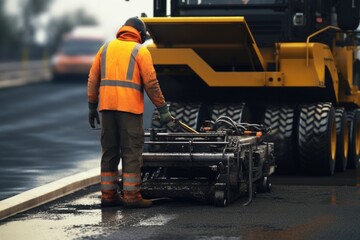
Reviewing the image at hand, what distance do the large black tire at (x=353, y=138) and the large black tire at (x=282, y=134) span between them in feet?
5.27

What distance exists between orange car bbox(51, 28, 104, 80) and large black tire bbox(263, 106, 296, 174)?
31.1 m

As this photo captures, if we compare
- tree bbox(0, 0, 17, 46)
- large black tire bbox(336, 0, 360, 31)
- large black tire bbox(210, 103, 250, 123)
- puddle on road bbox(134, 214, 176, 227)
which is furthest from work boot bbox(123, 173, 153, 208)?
tree bbox(0, 0, 17, 46)

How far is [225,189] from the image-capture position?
41.8 feet

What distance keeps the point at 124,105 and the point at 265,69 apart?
14.3ft

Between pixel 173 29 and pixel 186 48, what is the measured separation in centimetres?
53

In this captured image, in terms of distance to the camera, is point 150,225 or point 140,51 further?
point 140,51

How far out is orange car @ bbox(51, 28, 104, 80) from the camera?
47.7 meters

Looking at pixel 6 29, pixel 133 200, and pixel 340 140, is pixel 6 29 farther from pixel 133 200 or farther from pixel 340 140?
pixel 133 200

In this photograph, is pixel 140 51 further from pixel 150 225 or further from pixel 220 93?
pixel 220 93

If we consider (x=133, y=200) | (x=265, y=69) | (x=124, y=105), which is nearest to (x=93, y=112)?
(x=124, y=105)

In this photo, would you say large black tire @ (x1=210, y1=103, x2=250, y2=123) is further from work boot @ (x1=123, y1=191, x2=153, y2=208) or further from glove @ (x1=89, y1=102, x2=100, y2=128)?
work boot @ (x1=123, y1=191, x2=153, y2=208)

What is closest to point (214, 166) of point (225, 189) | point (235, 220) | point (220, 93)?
point (225, 189)

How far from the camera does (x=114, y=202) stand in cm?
1286

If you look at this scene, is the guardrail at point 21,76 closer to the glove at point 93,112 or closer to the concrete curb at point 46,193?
the concrete curb at point 46,193
